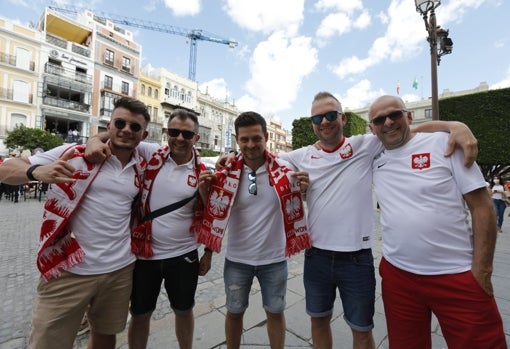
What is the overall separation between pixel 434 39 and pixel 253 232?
716 centimetres

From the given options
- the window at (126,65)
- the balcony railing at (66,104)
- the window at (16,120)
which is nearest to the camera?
the window at (16,120)

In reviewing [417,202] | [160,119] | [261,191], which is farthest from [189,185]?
[160,119]

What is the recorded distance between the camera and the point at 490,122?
16172 mm

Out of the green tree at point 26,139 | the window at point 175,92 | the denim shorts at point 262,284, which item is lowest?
the denim shorts at point 262,284

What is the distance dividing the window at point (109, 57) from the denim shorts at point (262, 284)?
114 feet

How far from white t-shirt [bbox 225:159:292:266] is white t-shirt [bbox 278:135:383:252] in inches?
12.4

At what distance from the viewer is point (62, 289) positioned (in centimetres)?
197

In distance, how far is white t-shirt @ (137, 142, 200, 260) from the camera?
2346 mm

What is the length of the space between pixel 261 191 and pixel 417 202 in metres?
1.21

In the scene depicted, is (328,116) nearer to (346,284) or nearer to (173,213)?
(346,284)

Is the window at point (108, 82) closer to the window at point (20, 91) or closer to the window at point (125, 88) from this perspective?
the window at point (125, 88)

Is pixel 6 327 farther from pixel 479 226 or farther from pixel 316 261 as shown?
pixel 479 226

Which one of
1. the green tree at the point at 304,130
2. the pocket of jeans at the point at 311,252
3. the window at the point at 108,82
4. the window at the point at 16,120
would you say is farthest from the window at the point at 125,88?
the pocket of jeans at the point at 311,252

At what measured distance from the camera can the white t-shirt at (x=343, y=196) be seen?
7.22 ft
